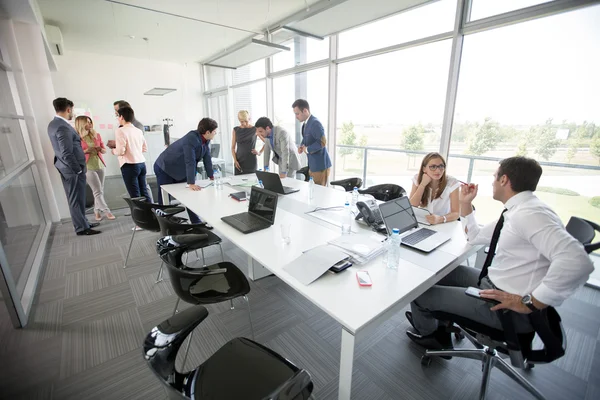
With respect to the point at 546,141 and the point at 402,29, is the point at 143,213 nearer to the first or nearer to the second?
the point at 402,29

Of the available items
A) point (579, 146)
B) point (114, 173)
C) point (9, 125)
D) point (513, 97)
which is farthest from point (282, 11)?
point (114, 173)

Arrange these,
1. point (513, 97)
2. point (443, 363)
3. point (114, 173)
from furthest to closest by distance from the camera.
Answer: point (114, 173)
point (513, 97)
point (443, 363)

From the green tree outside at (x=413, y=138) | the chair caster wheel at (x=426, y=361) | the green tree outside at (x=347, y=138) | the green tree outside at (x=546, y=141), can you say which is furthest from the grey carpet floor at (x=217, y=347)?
the green tree outside at (x=347, y=138)

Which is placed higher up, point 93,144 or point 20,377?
point 93,144

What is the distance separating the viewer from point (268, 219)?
2.16m

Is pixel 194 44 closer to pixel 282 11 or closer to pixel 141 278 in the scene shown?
pixel 282 11

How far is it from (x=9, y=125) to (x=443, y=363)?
5053mm

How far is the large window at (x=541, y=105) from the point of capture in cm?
261

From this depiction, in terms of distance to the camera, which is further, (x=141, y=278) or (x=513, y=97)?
(x=513, y=97)

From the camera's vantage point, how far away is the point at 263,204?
2.22m

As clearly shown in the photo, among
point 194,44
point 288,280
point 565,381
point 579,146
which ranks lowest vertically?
point 565,381

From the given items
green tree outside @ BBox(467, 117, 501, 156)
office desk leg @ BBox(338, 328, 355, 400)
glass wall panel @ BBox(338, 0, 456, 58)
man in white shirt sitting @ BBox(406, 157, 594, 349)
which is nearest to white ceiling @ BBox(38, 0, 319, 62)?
glass wall panel @ BBox(338, 0, 456, 58)

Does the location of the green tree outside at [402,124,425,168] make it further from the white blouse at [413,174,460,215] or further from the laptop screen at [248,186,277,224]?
the laptop screen at [248,186,277,224]

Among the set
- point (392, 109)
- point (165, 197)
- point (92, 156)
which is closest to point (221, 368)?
point (165, 197)
